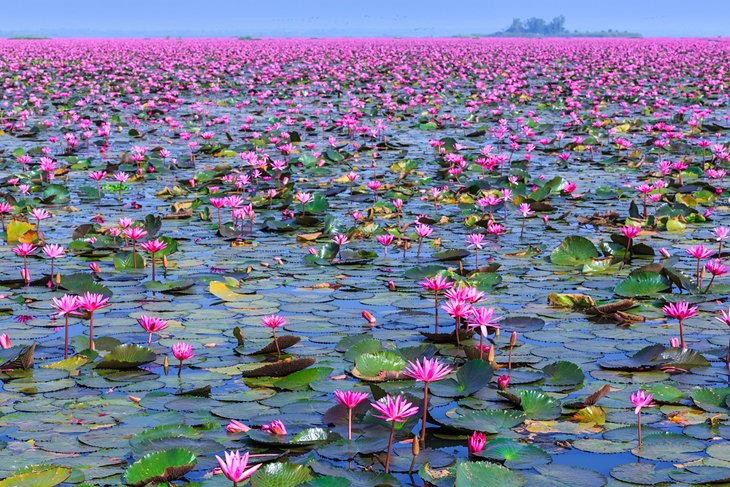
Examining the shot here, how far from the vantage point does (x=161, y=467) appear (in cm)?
248

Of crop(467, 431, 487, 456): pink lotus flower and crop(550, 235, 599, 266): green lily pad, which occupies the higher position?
crop(550, 235, 599, 266): green lily pad

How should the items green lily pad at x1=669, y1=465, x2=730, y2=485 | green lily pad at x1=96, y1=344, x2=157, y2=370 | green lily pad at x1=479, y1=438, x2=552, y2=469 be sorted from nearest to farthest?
green lily pad at x1=669, y1=465, x2=730, y2=485 → green lily pad at x1=479, y1=438, x2=552, y2=469 → green lily pad at x1=96, y1=344, x2=157, y2=370

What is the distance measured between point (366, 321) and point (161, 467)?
5.93 ft

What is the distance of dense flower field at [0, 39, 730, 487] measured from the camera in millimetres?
2686

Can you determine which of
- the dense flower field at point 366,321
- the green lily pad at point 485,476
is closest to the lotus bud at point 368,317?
the dense flower field at point 366,321

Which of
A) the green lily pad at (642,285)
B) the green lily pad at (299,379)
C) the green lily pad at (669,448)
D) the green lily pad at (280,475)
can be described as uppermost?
the green lily pad at (642,285)

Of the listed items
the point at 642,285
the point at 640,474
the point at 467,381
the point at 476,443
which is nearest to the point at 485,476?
the point at 476,443

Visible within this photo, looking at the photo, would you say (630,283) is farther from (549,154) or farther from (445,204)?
(549,154)

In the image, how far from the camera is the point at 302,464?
8.43 ft

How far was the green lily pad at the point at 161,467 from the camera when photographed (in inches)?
96.2

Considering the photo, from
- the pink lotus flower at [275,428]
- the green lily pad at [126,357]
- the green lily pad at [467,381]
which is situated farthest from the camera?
the green lily pad at [126,357]

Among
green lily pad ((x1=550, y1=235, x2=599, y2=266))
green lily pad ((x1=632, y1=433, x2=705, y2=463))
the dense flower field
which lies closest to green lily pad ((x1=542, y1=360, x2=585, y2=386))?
the dense flower field

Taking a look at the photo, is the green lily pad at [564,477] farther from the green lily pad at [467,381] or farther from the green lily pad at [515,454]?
the green lily pad at [467,381]

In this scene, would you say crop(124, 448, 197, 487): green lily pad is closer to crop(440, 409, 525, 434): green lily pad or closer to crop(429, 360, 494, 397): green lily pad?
crop(440, 409, 525, 434): green lily pad
